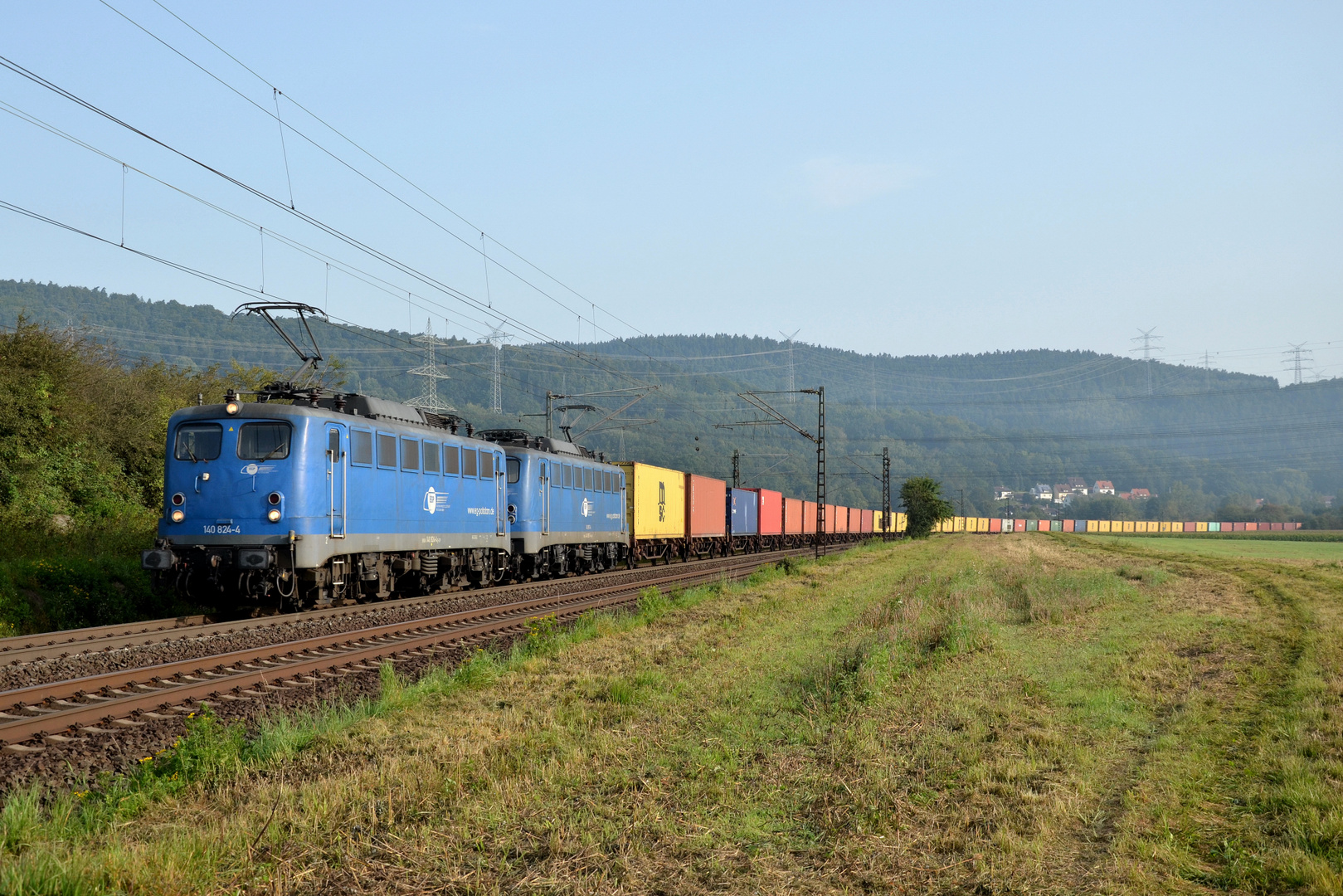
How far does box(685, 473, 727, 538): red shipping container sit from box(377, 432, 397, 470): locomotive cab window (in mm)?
26224

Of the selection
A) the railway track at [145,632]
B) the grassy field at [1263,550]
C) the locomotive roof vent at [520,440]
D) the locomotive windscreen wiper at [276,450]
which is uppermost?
the locomotive roof vent at [520,440]

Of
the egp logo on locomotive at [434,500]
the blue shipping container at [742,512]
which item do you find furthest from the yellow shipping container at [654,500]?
the egp logo on locomotive at [434,500]

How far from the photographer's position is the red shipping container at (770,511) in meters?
62.9

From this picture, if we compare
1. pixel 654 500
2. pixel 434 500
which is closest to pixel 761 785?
pixel 434 500

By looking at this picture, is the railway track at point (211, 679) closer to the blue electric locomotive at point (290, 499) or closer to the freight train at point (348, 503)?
the blue electric locomotive at point (290, 499)

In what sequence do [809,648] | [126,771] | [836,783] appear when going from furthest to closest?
[809,648], [126,771], [836,783]

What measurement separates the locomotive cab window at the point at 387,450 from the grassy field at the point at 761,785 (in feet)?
27.6

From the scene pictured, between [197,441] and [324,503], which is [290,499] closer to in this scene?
[324,503]

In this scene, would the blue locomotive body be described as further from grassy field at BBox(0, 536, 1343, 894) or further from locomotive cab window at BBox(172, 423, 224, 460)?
grassy field at BBox(0, 536, 1343, 894)

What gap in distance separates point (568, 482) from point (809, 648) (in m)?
18.6

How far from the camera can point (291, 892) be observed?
5.10 metres

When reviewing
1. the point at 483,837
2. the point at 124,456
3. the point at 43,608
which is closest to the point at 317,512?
the point at 43,608

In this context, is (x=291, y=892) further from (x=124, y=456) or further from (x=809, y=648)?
(x=124, y=456)

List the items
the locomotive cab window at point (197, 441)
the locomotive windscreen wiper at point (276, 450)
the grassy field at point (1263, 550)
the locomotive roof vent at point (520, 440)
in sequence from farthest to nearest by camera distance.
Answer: the grassy field at point (1263, 550) < the locomotive roof vent at point (520, 440) < the locomotive cab window at point (197, 441) < the locomotive windscreen wiper at point (276, 450)
